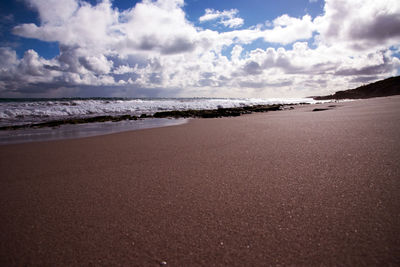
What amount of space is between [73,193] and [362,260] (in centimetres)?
241

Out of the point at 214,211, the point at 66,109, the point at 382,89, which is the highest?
the point at 382,89

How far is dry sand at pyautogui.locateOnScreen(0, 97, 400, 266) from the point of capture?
1.24 meters

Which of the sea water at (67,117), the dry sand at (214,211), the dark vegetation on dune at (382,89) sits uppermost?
the dark vegetation on dune at (382,89)

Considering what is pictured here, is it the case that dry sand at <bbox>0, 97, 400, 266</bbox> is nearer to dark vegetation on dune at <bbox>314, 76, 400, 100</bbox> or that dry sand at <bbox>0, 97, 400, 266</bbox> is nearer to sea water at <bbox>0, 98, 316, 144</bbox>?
sea water at <bbox>0, 98, 316, 144</bbox>

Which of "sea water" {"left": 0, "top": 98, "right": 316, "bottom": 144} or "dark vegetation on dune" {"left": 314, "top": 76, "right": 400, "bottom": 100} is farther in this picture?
"dark vegetation on dune" {"left": 314, "top": 76, "right": 400, "bottom": 100}

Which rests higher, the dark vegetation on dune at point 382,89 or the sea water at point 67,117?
the dark vegetation on dune at point 382,89

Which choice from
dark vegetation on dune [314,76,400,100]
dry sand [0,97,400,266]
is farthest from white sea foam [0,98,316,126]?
dark vegetation on dune [314,76,400,100]

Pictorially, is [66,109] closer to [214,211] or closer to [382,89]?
[214,211]

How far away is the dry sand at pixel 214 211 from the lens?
48.7 inches

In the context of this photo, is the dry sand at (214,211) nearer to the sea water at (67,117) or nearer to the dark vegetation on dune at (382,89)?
the sea water at (67,117)

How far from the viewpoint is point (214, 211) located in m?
1.67

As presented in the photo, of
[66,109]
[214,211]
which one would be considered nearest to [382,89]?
[214,211]

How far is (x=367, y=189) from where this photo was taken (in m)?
1.79

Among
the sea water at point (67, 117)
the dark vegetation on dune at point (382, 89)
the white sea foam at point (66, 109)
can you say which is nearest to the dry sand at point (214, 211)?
the sea water at point (67, 117)
